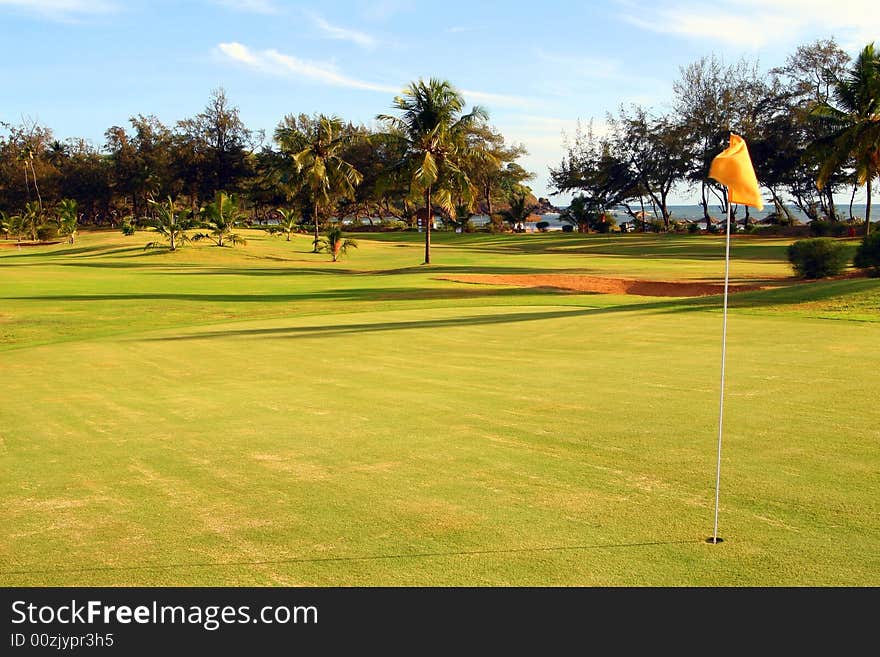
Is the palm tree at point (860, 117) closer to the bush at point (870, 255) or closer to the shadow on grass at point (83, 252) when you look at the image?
the bush at point (870, 255)

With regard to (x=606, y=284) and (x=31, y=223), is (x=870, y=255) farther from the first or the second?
(x=31, y=223)

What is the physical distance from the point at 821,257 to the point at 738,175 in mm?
27249

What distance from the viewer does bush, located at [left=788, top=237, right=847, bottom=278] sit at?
30.2m

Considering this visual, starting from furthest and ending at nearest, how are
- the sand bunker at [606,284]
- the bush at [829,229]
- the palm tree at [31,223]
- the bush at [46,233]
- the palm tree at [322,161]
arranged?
the palm tree at [31,223] < the bush at [46,233] < the palm tree at [322,161] < the bush at [829,229] < the sand bunker at [606,284]

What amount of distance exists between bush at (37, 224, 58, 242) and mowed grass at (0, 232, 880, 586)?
5958cm

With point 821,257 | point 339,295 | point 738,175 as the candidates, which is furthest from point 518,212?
point 738,175

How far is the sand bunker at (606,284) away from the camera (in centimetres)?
3050

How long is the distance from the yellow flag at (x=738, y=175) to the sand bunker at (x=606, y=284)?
2354cm

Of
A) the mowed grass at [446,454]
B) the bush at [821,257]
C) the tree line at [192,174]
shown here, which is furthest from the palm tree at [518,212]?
the mowed grass at [446,454]

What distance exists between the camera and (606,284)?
3412 cm

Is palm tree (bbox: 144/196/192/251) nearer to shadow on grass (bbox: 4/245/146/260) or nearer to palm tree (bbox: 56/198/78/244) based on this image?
shadow on grass (bbox: 4/245/146/260)

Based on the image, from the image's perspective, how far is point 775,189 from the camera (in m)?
80.6
